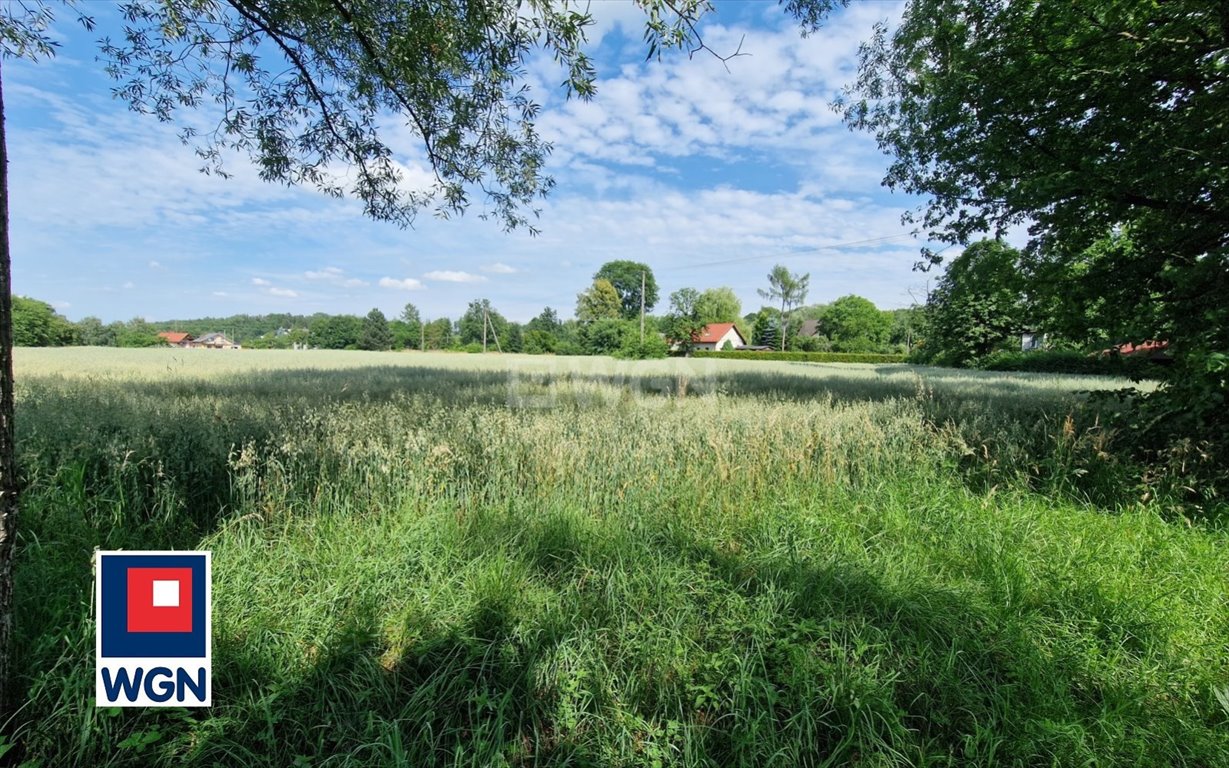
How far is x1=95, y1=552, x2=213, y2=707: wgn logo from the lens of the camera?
1.66 metres

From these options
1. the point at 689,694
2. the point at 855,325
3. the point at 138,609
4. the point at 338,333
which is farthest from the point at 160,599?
the point at 338,333

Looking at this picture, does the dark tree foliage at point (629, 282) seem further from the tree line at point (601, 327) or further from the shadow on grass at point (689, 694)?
the shadow on grass at point (689, 694)

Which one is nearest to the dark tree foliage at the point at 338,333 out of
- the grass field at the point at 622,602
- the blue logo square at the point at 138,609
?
the grass field at the point at 622,602

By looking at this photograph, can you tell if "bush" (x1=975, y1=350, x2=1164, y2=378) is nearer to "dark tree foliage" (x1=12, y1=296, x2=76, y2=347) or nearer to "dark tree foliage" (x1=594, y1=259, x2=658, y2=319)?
"dark tree foliage" (x1=594, y1=259, x2=658, y2=319)

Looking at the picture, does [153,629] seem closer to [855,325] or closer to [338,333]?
[855,325]

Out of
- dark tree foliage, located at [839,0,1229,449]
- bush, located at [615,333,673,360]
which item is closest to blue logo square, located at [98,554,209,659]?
dark tree foliage, located at [839,0,1229,449]

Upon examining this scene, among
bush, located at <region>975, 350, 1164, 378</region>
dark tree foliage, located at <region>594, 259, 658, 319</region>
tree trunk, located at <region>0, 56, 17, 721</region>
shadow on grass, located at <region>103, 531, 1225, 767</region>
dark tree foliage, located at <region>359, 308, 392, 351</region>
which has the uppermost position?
dark tree foliage, located at <region>594, 259, 658, 319</region>

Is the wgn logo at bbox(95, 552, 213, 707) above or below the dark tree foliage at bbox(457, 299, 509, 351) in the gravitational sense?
below

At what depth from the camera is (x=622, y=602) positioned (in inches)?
88.9

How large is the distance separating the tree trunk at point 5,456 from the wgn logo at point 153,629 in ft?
0.75

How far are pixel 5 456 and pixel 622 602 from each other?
240 centimetres

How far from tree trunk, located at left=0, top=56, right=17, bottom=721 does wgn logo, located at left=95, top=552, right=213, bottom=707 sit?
229 millimetres

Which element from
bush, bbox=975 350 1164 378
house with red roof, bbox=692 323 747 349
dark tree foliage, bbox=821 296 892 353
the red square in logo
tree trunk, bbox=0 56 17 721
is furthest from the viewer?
house with red roof, bbox=692 323 747 349

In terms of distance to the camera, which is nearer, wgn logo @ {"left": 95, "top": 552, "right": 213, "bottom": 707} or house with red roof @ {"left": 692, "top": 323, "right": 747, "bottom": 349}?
wgn logo @ {"left": 95, "top": 552, "right": 213, "bottom": 707}
